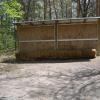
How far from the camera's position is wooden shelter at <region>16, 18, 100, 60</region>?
21828 millimetres

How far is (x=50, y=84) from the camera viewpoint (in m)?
11.9

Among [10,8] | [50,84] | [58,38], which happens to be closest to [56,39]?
[58,38]

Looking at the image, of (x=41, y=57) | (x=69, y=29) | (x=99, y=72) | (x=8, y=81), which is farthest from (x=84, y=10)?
(x=8, y=81)

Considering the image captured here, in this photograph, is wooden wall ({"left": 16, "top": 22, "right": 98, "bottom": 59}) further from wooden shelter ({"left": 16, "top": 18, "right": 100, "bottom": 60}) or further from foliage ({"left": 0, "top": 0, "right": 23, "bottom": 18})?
foliage ({"left": 0, "top": 0, "right": 23, "bottom": 18})

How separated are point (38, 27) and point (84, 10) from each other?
16.2 m

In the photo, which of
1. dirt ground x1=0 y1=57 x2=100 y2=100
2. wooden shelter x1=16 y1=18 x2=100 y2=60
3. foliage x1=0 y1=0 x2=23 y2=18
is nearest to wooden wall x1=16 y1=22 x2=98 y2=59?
wooden shelter x1=16 y1=18 x2=100 y2=60

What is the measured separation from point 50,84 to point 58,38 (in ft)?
38.7

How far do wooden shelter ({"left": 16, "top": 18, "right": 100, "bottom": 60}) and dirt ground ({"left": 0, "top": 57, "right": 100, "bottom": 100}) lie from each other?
5.53 m

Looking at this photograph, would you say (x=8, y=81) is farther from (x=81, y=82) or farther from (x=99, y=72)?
(x=99, y=72)

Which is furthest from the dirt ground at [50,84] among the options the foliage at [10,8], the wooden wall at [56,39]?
the wooden wall at [56,39]

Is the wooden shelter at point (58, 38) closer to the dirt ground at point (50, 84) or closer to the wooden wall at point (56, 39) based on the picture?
the wooden wall at point (56, 39)

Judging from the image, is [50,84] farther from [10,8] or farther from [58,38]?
[58,38]

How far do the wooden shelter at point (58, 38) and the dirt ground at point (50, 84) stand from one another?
553 cm

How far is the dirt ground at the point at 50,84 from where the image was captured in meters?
9.83
